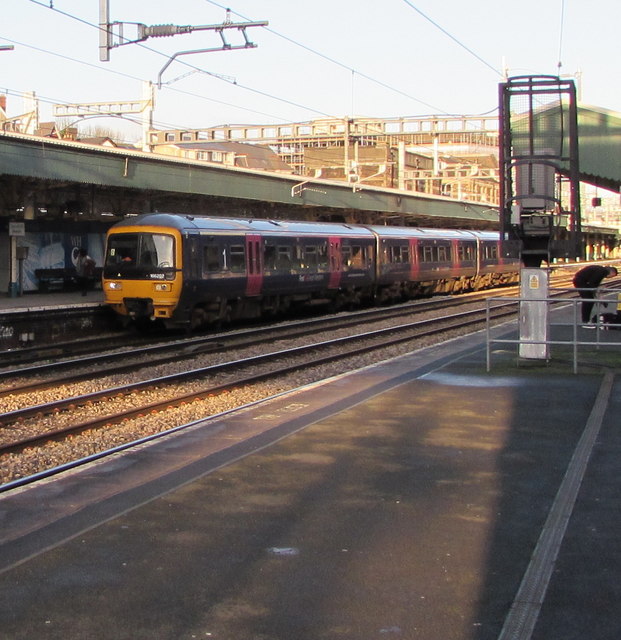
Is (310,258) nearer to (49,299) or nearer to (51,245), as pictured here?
(49,299)

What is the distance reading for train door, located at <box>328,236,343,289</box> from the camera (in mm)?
26359

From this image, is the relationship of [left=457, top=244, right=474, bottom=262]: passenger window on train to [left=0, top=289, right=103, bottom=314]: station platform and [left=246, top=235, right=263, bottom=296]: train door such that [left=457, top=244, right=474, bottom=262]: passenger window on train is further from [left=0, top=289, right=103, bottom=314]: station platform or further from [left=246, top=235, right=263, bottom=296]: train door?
[left=246, top=235, right=263, bottom=296]: train door

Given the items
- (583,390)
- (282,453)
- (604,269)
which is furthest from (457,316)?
(282,453)

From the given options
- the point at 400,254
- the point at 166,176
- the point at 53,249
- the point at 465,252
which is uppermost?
the point at 166,176

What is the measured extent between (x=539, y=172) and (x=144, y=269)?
31.5 feet

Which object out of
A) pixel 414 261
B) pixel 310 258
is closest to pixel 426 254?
pixel 414 261

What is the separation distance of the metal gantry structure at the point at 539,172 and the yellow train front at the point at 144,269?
328 inches

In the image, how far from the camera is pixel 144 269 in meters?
19.5

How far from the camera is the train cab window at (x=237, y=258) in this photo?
21109 mm

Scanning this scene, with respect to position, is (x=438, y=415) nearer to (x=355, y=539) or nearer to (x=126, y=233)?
(x=355, y=539)

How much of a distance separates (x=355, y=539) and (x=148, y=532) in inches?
48.7

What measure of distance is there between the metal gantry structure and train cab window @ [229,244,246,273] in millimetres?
9162

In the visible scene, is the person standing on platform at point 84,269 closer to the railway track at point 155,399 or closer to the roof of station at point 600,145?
the railway track at point 155,399

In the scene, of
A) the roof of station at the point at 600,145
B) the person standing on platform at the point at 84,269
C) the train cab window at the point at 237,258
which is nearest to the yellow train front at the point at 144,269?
the train cab window at the point at 237,258
